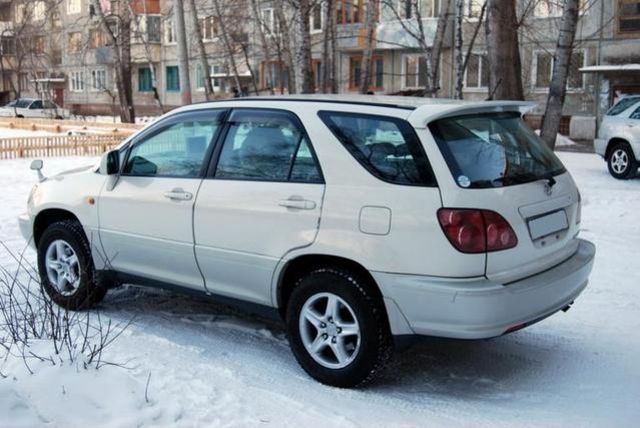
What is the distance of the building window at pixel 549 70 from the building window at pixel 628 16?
1.82 meters

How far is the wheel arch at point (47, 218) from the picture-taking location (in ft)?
20.1

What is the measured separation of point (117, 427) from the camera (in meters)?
3.62

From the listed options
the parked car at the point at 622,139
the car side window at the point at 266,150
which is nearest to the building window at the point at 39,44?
the parked car at the point at 622,139

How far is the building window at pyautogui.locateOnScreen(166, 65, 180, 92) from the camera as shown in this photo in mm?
48391

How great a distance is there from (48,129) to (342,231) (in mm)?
29537

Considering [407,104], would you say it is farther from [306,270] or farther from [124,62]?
[124,62]

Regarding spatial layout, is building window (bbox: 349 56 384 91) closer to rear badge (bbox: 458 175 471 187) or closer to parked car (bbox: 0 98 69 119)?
parked car (bbox: 0 98 69 119)

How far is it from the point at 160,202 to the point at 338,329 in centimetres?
167

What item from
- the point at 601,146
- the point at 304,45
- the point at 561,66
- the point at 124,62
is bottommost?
the point at 601,146

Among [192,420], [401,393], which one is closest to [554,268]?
[401,393]

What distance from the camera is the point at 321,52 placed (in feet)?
111

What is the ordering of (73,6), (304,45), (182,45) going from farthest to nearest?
(73,6)
(182,45)
(304,45)

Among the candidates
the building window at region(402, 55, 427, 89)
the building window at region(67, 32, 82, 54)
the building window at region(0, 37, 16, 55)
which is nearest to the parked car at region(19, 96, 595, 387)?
the building window at region(402, 55, 427, 89)

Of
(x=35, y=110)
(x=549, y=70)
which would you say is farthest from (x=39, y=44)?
(x=549, y=70)
